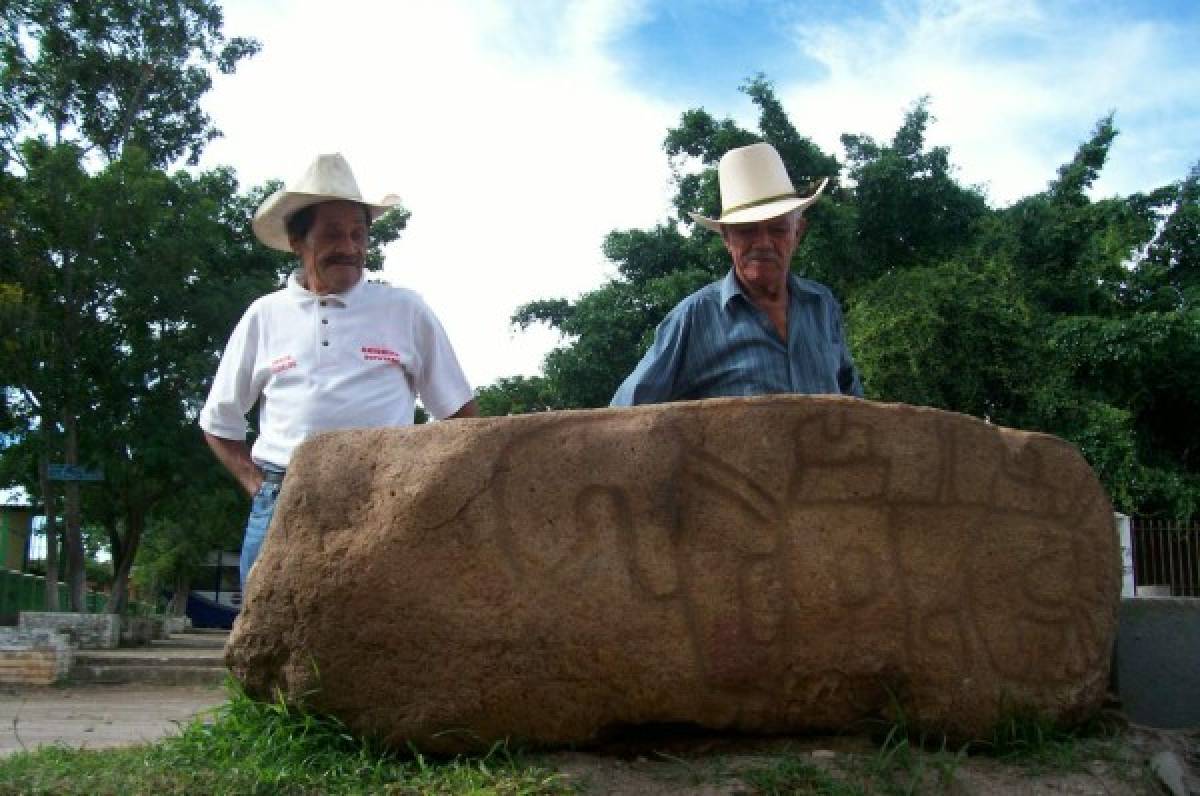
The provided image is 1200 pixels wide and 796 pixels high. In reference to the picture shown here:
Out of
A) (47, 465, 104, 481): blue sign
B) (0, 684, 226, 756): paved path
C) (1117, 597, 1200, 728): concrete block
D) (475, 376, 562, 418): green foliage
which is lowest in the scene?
(0, 684, 226, 756): paved path

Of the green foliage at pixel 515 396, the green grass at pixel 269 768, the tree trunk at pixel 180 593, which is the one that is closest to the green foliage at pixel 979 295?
the green foliage at pixel 515 396

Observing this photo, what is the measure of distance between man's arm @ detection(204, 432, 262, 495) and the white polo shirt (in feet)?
0.07

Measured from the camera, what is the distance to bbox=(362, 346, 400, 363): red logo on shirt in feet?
9.29

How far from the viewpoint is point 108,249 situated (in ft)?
35.1

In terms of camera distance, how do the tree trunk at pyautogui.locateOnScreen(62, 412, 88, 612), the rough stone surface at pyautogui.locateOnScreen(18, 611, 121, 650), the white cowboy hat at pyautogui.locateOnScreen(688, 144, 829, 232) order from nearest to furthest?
the white cowboy hat at pyautogui.locateOnScreen(688, 144, 829, 232) < the rough stone surface at pyautogui.locateOnScreen(18, 611, 121, 650) < the tree trunk at pyautogui.locateOnScreen(62, 412, 88, 612)

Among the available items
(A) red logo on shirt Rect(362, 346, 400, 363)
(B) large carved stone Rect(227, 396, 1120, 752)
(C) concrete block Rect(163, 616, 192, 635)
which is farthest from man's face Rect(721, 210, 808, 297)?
(C) concrete block Rect(163, 616, 192, 635)

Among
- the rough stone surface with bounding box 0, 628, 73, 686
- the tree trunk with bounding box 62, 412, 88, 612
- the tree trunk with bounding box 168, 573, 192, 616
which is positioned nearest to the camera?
the rough stone surface with bounding box 0, 628, 73, 686

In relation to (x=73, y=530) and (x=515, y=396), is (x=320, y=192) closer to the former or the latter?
(x=73, y=530)

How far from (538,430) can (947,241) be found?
13.2m

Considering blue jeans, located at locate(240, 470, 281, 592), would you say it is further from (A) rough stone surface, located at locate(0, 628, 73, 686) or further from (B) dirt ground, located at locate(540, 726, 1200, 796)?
(A) rough stone surface, located at locate(0, 628, 73, 686)

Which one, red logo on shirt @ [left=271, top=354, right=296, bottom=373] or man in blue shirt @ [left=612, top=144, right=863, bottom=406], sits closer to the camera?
red logo on shirt @ [left=271, top=354, right=296, bottom=373]

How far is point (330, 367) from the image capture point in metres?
2.80

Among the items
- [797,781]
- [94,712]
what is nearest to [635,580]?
[797,781]

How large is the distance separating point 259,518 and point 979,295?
1122cm
